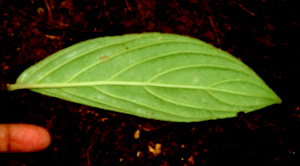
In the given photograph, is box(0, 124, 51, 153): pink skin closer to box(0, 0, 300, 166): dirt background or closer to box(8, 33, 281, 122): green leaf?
box(0, 0, 300, 166): dirt background

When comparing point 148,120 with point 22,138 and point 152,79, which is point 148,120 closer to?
point 152,79

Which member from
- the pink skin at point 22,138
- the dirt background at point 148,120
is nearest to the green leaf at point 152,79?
the dirt background at point 148,120

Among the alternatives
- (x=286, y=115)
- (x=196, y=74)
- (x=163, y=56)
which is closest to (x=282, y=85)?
(x=286, y=115)

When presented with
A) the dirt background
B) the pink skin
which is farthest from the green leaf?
the pink skin

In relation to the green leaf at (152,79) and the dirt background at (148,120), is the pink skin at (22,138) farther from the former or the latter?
the green leaf at (152,79)

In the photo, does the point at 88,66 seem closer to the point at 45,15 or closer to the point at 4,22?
the point at 45,15
